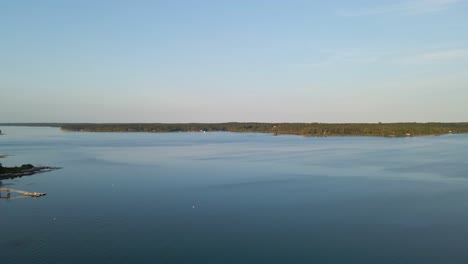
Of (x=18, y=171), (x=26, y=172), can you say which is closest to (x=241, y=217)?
(x=26, y=172)

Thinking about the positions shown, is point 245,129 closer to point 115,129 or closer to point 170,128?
point 170,128

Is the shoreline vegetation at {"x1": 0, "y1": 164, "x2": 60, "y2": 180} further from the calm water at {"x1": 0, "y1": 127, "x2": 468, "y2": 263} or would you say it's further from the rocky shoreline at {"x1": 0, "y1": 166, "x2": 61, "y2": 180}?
the calm water at {"x1": 0, "y1": 127, "x2": 468, "y2": 263}

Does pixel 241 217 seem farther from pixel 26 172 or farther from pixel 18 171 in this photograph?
pixel 18 171

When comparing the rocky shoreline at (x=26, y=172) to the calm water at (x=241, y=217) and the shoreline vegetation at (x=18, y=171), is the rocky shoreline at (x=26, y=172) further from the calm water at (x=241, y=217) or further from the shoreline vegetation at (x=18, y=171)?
the calm water at (x=241, y=217)

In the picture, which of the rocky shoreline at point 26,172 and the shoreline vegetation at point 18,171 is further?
the shoreline vegetation at point 18,171

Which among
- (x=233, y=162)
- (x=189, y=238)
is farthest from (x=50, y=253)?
(x=233, y=162)

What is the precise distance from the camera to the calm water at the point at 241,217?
32.4 feet

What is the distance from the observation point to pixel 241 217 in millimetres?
13133

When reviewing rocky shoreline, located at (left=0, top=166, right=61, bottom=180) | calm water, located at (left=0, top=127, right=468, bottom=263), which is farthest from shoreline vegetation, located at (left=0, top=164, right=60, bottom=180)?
calm water, located at (left=0, top=127, right=468, bottom=263)

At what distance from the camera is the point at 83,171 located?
947 inches

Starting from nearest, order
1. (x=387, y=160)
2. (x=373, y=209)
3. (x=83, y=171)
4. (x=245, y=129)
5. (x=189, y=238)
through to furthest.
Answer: (x=189, y=238), (x=373, y=209), (x=83, y=171), (x=387, y=160), (x=245, y=129)

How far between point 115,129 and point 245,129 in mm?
30069

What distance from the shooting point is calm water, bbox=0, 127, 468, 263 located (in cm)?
988

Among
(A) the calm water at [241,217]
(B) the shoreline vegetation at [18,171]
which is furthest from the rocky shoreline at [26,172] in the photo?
(A) the calm water at [241,217]
